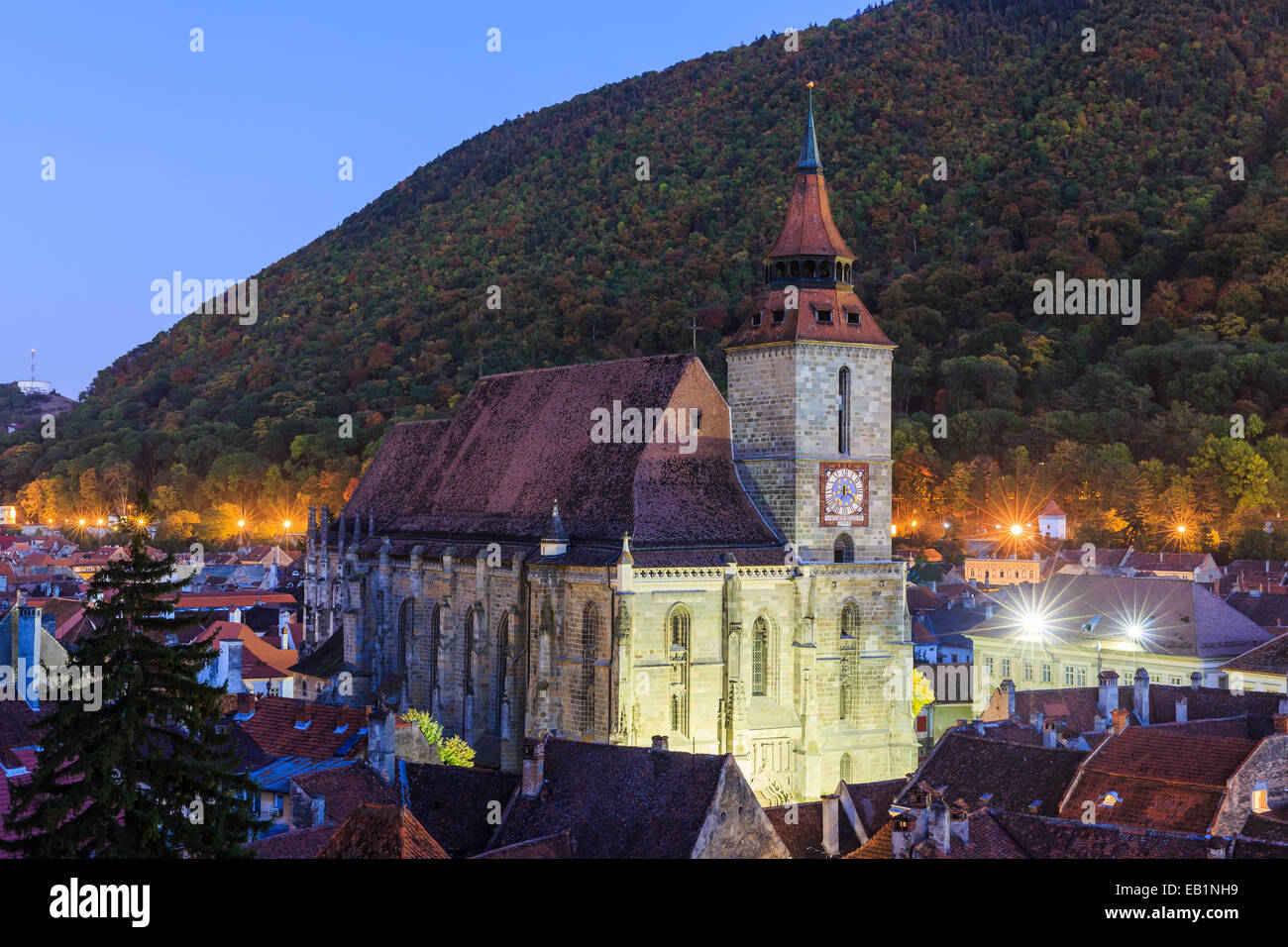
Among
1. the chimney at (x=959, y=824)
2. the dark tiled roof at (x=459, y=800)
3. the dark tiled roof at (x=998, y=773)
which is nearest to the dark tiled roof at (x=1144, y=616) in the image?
the dark tiled roof at (x=998, y=773)

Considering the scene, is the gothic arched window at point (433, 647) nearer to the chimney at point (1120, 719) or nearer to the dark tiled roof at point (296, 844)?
the dark tiled roof at point (296, 844)

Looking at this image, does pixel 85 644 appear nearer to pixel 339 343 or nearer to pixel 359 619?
pixel 359 619

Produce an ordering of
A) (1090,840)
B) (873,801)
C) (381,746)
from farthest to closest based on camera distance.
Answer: (873,801) < (381,746) < (1090,840)

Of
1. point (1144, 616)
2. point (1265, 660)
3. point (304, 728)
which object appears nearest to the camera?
point (304, 728)

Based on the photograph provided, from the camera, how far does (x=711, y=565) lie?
159ft

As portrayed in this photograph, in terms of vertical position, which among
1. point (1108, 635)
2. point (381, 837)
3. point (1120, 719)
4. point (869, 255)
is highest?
point (869, 255)

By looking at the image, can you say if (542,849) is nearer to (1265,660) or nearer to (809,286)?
(809,286)

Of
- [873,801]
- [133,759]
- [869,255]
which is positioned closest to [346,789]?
[133,759]

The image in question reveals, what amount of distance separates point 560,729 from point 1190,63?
159077 mm

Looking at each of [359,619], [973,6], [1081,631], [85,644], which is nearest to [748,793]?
[85,644]

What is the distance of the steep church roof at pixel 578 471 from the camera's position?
5084 cm

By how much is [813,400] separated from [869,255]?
362ft

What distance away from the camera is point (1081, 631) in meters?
78.4

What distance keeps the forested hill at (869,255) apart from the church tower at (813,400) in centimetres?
5540
